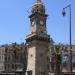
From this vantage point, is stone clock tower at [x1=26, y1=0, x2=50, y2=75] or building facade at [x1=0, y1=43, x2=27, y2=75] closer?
stone clock tower at [x1=26, y1=0, x2=50, y2=75]

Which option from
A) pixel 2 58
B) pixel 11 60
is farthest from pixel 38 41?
pixel 2 58

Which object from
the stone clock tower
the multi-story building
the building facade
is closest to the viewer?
the stone clock tower

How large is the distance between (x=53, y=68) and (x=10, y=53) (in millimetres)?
18221

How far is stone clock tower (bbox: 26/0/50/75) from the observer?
71.8 meters

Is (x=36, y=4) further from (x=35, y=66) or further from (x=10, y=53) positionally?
(x=10, y=53)

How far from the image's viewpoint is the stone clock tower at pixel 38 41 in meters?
71.8

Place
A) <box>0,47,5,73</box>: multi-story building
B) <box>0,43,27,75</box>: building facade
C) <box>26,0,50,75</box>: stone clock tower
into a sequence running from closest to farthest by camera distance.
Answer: <box>26,0,50,75</box>: stone clock tower < <box>0,43,27,75</box>: building facade < <box>0,47,5,73</box>: multi-story building

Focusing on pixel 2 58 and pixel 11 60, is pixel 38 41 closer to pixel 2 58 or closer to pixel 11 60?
pixel 11 60

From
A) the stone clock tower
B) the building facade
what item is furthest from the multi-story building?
the stone clock tower

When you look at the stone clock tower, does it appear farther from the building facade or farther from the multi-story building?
the multi-story building

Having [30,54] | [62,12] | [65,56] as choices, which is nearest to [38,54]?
[30,54]

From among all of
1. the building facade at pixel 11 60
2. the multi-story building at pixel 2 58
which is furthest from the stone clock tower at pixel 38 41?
the multi-story building at pixel 2 58

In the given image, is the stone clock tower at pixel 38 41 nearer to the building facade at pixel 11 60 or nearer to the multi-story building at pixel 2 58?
the building facade at pixel 11 60

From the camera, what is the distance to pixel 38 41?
71812 mm
